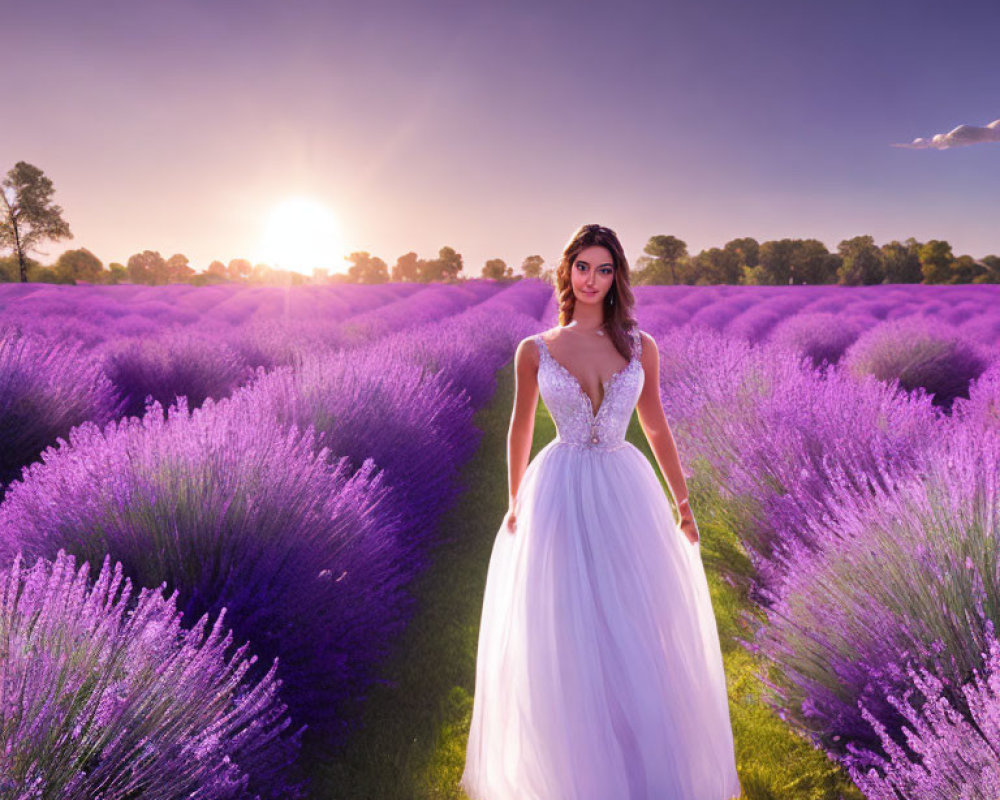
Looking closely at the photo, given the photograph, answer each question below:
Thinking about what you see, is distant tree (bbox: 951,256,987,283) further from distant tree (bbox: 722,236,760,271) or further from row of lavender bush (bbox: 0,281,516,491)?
row of lavender bush (bbox: 0,281,516,491)

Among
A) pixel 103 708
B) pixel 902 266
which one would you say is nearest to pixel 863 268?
pixel 902 266

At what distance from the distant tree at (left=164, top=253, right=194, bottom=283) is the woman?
57292mm

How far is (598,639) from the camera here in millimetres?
1681

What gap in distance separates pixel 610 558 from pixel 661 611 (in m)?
0.21

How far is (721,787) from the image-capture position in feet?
5.84

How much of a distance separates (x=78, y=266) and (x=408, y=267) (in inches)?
1284

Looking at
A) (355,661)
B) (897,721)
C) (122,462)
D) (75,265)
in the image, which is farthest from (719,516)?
(75,265)

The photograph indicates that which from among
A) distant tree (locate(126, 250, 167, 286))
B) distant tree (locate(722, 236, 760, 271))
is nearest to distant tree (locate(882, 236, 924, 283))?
distant tree (locate(722, 236, 760, 271))

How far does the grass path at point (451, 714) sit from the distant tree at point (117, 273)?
56.4m

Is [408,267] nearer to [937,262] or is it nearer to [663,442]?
[937,262]

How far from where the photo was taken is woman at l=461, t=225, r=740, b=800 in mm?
1659

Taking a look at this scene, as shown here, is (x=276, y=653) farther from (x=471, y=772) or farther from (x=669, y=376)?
(x=669, y=376)

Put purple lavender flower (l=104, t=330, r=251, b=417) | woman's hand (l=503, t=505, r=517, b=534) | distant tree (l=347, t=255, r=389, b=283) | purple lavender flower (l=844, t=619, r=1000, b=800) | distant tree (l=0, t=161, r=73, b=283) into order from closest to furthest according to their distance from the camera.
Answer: purple lavender flower (l=844, t=619, r=1000, b=800)
woman's hand (l=503, t=505, r=517, b=534)
purple lavender flower (l=104, t=330, r=251, b=417)
distant tree (l=0, t=161, r=73, b=283)
distant tree (l=347, t=255, r=389, b=283)

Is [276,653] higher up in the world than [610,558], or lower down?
lower down
